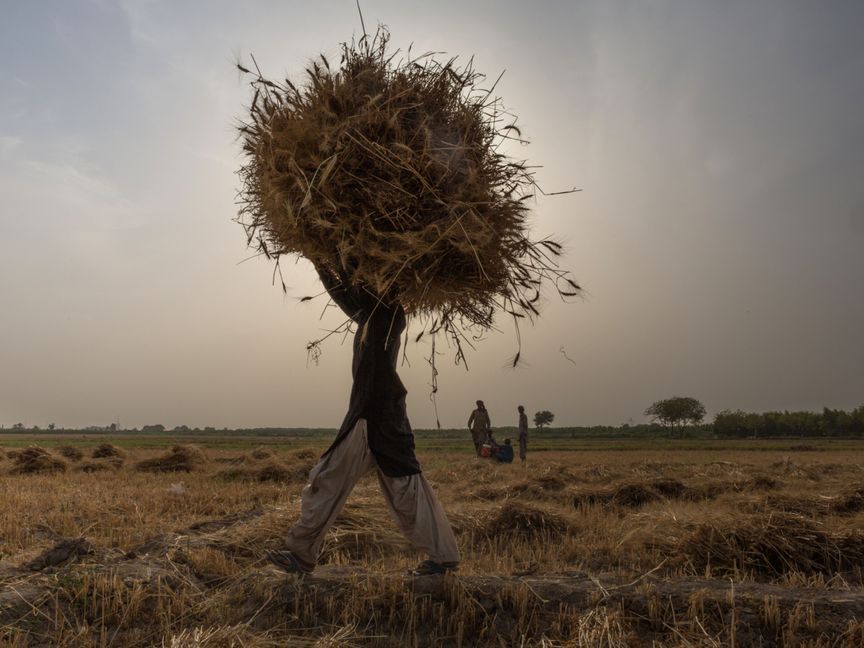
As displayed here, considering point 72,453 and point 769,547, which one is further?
point 72,453

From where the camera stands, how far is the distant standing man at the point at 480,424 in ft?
48.3

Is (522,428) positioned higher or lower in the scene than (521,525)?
higher

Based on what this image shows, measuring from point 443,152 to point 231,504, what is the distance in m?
5.57

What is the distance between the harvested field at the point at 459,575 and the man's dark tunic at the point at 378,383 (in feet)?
2.29

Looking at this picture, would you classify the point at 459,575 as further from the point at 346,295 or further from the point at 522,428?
the point at 522,428

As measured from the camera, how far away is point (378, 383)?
369 cm

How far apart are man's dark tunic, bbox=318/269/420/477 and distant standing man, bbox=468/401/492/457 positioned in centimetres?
1104

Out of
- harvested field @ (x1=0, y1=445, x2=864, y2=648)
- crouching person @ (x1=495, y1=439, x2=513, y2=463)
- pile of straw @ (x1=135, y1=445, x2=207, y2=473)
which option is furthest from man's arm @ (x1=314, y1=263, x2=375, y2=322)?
crouching person @ (x1=495, y1=439, x2=513, y2=463)

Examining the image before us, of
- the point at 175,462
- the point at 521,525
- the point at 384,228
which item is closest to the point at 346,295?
the point at 384,228

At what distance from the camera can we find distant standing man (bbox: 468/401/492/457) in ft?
48.3

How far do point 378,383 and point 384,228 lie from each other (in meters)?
0.89

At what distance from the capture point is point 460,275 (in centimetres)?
369

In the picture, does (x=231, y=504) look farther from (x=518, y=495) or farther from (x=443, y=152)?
(x=443, y=152)

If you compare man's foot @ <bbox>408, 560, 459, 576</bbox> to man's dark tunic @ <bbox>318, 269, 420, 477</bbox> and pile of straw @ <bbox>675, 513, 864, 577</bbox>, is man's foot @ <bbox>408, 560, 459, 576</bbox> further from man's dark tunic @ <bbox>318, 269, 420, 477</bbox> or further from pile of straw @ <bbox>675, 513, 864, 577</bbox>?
pile of straw @ <bbox>675, 513, 864, 577</bbox>
